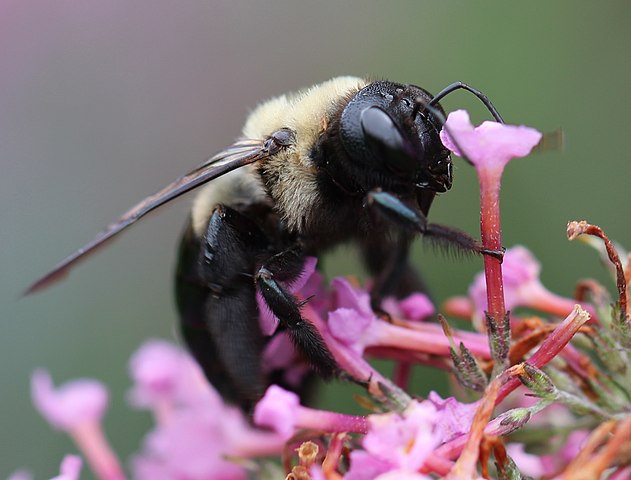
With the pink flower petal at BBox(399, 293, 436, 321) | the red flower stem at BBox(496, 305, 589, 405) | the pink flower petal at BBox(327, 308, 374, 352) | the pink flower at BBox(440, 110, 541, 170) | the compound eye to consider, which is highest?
the compound eye

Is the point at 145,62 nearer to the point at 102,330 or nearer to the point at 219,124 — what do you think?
the point at 219,124

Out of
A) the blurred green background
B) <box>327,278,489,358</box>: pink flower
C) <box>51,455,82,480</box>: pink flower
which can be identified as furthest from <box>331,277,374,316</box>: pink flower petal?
the blurred green background

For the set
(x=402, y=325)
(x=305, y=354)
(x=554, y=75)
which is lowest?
(x=554, y=75)

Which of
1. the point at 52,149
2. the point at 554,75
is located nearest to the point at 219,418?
the point at 554,75

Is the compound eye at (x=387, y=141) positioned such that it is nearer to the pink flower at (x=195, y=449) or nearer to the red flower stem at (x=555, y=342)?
the red flower stem at (x=555, y=342)

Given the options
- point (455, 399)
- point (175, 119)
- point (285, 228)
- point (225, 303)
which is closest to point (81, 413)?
point (225, 303)

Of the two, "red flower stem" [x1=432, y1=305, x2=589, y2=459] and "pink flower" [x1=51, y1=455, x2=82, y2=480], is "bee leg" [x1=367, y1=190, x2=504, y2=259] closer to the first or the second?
"red flower stem" [x1=432, y1=305, x2=589, y2=459]
